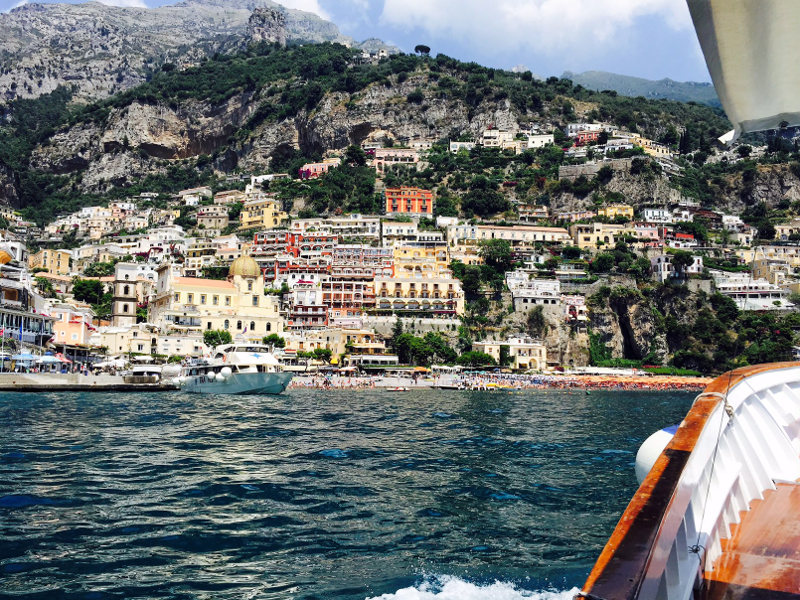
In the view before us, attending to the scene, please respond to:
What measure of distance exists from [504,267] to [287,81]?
290 feet

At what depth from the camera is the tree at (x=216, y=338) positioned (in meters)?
62.7

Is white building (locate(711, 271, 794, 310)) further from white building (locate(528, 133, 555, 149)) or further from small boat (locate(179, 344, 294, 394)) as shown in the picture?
small boat (locate(179, 344, 294, 394))

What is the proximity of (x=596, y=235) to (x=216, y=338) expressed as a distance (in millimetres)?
55633

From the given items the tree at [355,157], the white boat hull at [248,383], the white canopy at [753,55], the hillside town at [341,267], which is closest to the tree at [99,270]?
the hillside town at [341,267]

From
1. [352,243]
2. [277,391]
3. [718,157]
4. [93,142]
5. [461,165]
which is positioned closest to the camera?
[277,391]

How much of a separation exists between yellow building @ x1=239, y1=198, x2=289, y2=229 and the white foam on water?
322 feet

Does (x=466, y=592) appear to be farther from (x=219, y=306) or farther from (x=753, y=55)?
(x=219, y=306)

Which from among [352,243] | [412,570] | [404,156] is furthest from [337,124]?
[412,570]

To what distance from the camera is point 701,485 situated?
3.76m

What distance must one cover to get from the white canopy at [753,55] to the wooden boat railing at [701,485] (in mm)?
1821

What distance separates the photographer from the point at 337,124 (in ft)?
435

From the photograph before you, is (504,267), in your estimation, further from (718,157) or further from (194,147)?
(194,147)

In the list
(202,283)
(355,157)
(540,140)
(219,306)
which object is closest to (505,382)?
(219,306)

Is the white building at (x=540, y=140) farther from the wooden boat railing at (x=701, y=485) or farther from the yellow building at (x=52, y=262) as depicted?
the wooden boat railing at (x=701, y=485)
